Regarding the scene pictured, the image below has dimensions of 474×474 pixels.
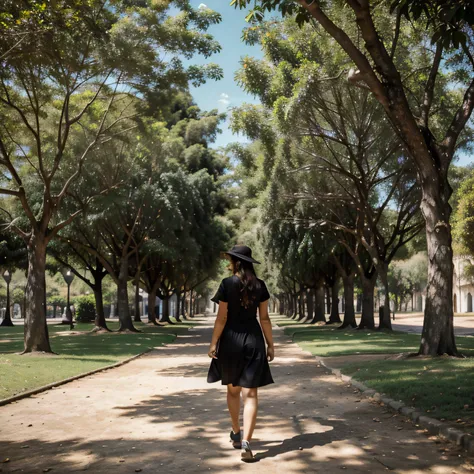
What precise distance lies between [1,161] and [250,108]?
391 inches

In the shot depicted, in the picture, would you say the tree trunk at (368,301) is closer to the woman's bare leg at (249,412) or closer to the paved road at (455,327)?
the paved road at (455,327)

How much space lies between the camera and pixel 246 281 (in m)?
5.92

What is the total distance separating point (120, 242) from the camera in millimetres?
32562

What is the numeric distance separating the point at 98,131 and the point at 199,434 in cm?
1453

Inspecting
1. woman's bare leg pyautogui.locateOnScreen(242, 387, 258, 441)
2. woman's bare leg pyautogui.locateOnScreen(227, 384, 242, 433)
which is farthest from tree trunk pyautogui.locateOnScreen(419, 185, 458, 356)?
woman's bare leg pyautogui.locateOnScreen(242, 387, 258, 441)

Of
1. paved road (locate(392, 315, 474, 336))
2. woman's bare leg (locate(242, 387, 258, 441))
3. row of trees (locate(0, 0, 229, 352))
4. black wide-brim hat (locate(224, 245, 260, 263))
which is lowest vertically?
paved road (locate(392, 315, 474, 336))

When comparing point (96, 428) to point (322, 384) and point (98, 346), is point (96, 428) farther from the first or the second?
point (98, 346)

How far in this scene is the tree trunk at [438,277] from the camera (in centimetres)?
A: 1293

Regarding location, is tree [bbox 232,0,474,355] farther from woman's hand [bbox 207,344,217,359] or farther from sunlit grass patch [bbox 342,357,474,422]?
woman's hand [bbox 207,344,217,359]

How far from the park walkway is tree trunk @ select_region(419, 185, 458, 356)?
324cm

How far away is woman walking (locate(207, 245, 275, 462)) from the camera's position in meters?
5.81

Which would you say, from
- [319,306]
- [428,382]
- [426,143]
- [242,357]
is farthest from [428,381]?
[319,306]

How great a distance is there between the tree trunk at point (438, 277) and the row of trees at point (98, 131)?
8715mm

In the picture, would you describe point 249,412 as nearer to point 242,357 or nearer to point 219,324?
point 242,357
